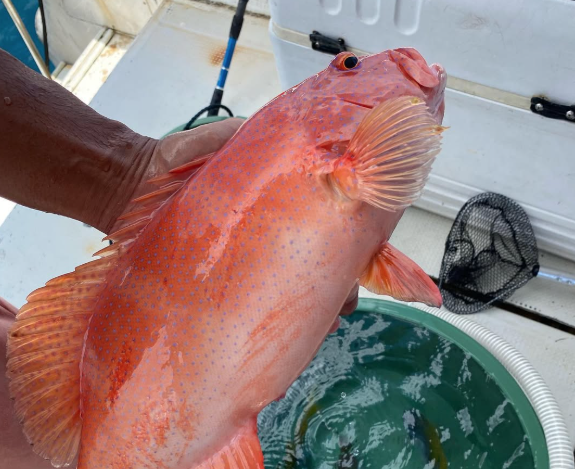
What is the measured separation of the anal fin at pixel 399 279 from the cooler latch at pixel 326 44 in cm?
109

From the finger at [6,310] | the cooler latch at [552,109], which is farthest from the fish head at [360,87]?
the finger at [6,310]

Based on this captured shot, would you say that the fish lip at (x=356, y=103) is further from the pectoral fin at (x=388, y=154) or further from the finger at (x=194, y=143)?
the finger at (x=194, y=143)

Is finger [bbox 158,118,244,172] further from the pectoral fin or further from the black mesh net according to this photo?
the black mesh net

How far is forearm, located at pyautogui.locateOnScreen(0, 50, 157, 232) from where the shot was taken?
1545mm

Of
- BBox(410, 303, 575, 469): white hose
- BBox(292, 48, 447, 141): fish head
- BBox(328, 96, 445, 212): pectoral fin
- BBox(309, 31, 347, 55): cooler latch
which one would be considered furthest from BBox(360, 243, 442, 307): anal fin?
BBox(309, 31, 347, 55): cooler latch

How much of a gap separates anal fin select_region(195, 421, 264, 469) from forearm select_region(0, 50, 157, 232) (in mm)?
828

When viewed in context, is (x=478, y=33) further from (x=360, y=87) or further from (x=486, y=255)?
(x=486, y=255)

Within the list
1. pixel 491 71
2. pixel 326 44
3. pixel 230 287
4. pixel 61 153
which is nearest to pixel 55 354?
pixel 230 287

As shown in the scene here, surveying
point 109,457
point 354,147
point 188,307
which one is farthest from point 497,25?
point 109,457

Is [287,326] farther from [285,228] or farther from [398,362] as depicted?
[398,362]

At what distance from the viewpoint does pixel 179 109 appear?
3.50m

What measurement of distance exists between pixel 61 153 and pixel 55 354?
0.65 metres

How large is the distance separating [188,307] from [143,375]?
0.18 metres

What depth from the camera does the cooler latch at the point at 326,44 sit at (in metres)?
2.07
